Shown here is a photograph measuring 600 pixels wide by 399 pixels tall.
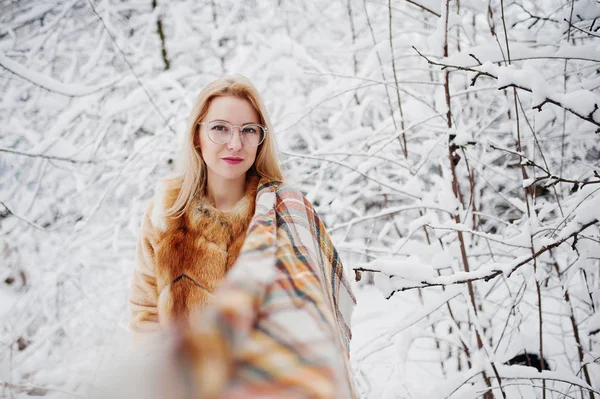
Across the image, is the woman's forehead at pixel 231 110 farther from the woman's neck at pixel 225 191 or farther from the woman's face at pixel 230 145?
the woman's neck at pixel 225 191

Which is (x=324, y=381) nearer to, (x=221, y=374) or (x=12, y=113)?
(x=221, y=374)

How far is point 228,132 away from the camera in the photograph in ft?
4.00

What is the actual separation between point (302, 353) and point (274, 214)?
1.68 ft

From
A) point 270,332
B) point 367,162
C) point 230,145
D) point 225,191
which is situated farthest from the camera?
point 367,162

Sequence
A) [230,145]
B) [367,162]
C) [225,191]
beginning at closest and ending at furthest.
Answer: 1. [230,145]
2. [225,191]
3. [367,162]

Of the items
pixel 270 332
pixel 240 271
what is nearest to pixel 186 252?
pixel 240 271

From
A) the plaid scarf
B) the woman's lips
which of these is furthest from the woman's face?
the plaid scarf

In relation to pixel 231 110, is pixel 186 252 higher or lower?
lower

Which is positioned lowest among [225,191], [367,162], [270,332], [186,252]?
[270,332]

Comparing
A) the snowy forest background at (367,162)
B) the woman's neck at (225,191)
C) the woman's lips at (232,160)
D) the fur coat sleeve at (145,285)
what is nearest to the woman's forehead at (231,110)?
the woman's lips at (232,160)

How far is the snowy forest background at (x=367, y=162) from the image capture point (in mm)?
1205

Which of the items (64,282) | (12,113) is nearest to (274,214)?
(64,282)

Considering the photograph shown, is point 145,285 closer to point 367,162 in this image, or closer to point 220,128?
point 220,128

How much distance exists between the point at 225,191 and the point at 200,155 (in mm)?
193
